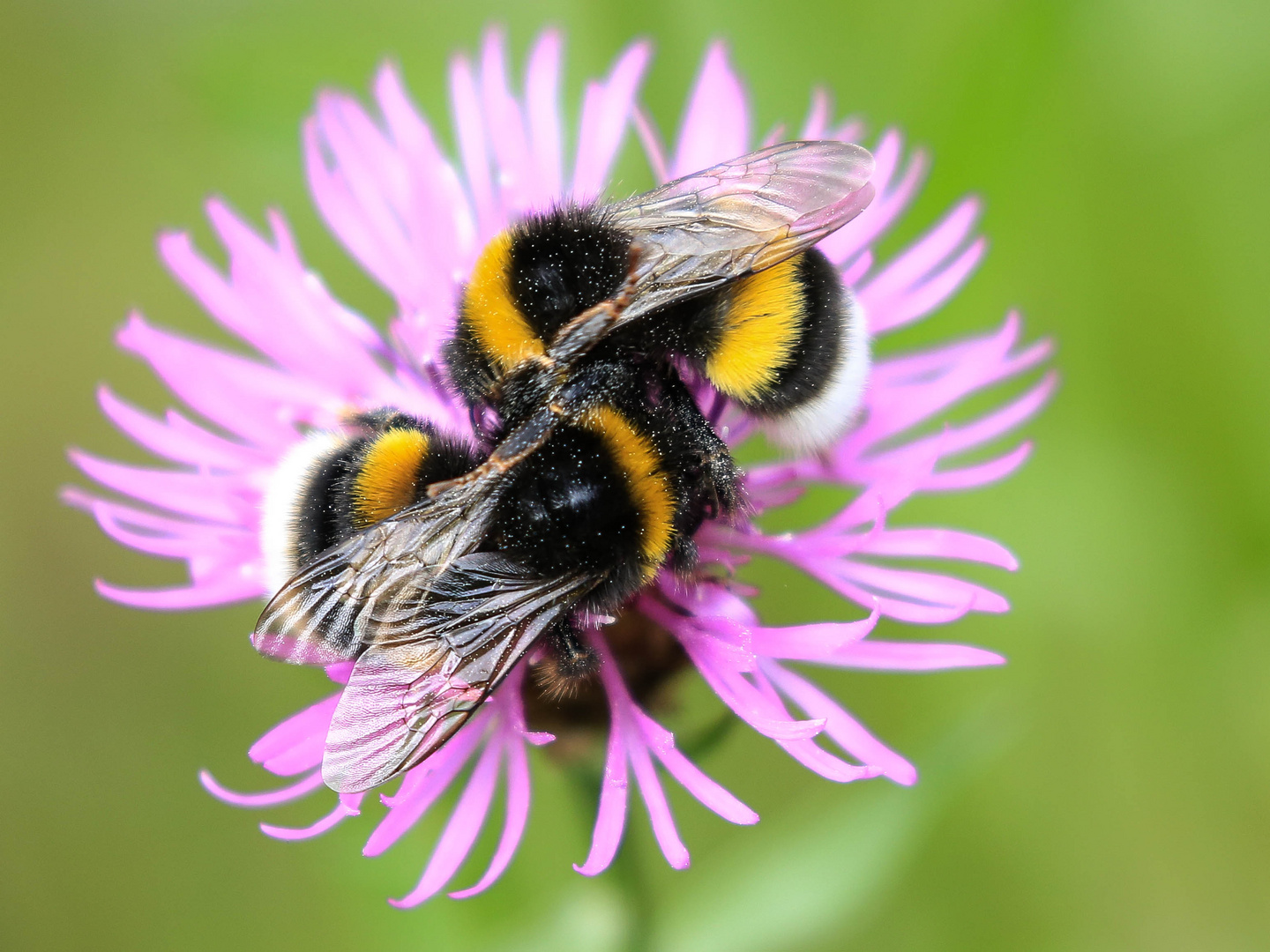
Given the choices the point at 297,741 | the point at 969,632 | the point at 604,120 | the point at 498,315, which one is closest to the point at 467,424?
the point at 498,315

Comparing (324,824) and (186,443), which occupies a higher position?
(186,443)

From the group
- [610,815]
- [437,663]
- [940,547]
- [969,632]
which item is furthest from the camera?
[969,632]

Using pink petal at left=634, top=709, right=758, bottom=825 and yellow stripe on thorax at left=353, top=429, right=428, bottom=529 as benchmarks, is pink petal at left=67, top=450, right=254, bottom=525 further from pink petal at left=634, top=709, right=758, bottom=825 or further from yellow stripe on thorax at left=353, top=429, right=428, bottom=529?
pink petal at left=634, top=709, right=758, bottom=825

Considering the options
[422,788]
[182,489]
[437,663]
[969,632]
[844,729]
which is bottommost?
[969,632]

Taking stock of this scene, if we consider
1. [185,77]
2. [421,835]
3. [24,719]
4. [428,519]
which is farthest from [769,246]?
[24,719]

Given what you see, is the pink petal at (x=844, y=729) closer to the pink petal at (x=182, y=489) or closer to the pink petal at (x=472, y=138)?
the pink petal at (x=182, y=489)

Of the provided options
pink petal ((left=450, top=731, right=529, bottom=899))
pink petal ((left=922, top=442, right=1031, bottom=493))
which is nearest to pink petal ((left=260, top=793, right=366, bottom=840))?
pink petal ((left=450, top=731, right=529, bottom=899))

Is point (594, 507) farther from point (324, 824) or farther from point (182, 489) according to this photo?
point (182, 489)
